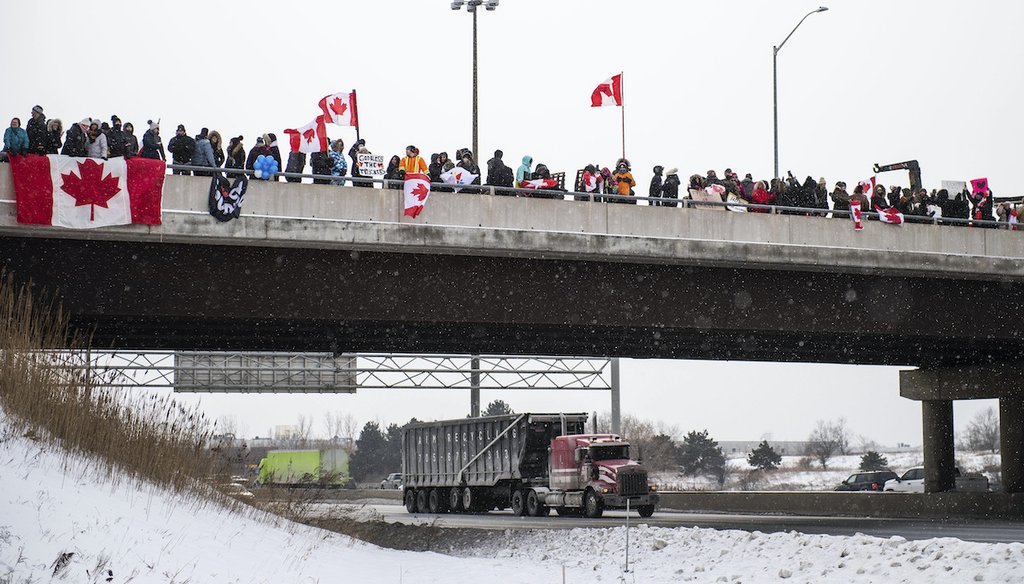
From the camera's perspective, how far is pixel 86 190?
21.3 meters

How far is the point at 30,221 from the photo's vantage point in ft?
68.4

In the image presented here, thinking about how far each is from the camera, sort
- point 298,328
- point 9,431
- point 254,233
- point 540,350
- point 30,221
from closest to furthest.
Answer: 1. point 9,431
2. point 30,221
3. point 254,233
4. point 298,328
5. point 540,350

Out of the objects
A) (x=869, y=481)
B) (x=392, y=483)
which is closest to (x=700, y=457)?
(x=392, y=483)

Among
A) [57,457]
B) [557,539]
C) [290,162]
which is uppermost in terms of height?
[290,162]

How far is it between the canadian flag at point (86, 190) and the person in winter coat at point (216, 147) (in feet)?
3.72

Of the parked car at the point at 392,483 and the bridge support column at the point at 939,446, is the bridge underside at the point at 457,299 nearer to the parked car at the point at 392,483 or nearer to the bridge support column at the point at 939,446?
the bridge support column at the point at 939,446

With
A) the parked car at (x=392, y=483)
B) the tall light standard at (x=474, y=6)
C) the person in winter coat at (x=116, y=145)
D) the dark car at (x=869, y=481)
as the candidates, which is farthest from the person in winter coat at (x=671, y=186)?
the parked car at (x=392, y=483)

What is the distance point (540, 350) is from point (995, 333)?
13.6 meters

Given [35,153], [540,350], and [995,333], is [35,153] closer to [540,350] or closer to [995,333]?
[540,350]

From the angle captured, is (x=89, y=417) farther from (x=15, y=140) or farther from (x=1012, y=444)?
(x=1012, y=444)

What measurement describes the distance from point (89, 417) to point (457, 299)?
12017mm

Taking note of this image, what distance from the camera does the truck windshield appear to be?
1286 inches

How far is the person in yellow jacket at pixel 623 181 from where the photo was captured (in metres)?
26.0

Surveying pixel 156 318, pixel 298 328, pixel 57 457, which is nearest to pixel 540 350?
pixel 298 328
